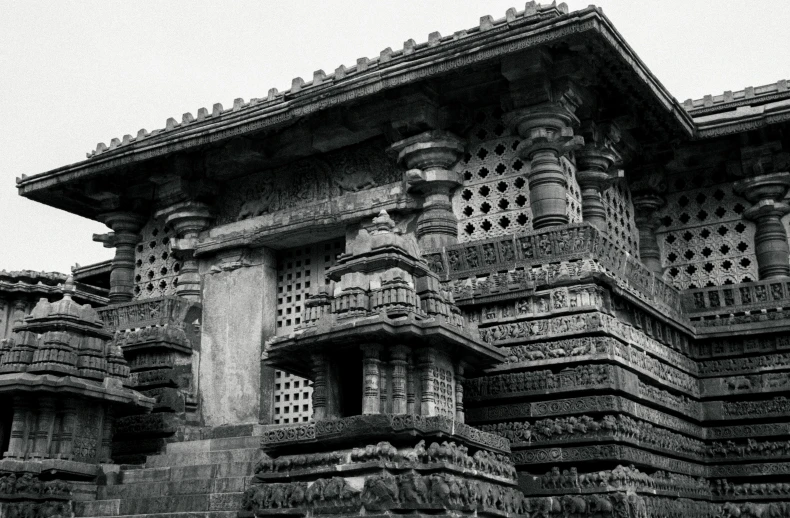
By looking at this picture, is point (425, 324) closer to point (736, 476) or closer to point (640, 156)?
point (736, 476)

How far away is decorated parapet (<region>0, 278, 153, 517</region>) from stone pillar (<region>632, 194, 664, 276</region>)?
8883 mm

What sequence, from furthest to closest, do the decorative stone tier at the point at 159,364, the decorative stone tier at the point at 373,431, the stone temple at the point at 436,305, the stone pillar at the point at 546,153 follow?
the decorative stone tier at the point at 159,364
the stone pillar at the point at 546,153
the stone temple at the point at 436,305
the decorative stone tier at the point at 373,431

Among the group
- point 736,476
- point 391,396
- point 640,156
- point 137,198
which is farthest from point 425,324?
point 137,198

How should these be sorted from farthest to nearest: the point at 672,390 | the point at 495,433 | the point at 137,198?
the point at 137,198 < the point at 672,390 < the point at 495,433

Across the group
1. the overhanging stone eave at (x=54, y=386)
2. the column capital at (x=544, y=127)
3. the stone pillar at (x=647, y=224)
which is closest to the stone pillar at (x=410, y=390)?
the column capital at (x=544, y=127)

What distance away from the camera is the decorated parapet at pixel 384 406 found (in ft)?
33.8

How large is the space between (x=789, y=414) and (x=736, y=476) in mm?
1220

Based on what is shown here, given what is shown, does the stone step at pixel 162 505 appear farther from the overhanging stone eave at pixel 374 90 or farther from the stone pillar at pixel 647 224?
the stone pillar at pixel 647 224

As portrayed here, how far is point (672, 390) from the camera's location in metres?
14.4

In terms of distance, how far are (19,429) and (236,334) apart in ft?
13.6

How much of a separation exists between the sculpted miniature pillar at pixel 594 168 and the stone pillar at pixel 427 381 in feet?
16.8

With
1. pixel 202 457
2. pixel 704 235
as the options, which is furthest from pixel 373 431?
pixel 704 235

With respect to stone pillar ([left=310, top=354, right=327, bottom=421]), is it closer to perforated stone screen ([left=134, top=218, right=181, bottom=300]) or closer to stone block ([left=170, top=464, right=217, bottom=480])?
stone block ([left=170, top=464, right=217, bottom=480])

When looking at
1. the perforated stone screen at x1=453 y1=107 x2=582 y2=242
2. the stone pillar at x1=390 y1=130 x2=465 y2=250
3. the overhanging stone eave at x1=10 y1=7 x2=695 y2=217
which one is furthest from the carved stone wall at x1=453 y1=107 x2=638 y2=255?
the overhanging stone eave at x1=10 y1=7 x2=695 y2=217
